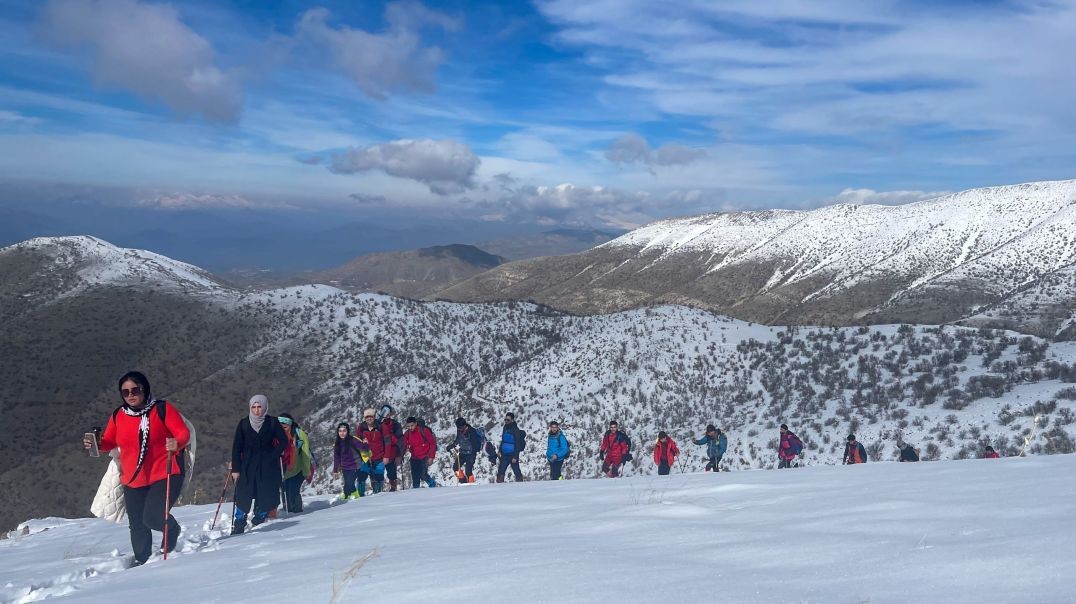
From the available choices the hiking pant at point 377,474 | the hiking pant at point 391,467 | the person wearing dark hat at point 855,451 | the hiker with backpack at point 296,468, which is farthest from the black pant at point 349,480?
the person wearing dark hat at point 855,451

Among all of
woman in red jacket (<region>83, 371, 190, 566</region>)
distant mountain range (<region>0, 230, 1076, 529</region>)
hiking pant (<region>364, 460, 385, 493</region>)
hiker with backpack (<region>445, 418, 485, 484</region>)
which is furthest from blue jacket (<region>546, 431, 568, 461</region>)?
woman in red jacket (<region>83, 371, 190, 566</region>)

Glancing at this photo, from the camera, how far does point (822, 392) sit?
2231 cm

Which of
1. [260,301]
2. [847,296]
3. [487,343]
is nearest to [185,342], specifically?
[260,301]

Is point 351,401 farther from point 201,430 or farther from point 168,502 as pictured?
point 168,502

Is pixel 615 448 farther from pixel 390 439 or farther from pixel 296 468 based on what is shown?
pixel 296 468

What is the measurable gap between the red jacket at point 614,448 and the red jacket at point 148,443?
9445mm

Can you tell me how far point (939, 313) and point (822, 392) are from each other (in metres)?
54.3

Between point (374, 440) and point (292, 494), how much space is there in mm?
2195

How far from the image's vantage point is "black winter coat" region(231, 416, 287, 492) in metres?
7.63

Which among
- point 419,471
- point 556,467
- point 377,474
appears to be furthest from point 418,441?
point 556,467

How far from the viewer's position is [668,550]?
3965 millimetres

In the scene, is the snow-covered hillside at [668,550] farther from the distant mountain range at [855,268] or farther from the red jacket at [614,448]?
the distant mountain range at [855,268]

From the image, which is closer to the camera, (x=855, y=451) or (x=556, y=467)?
(x=556, y=467)

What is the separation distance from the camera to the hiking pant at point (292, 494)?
30.3 feet
